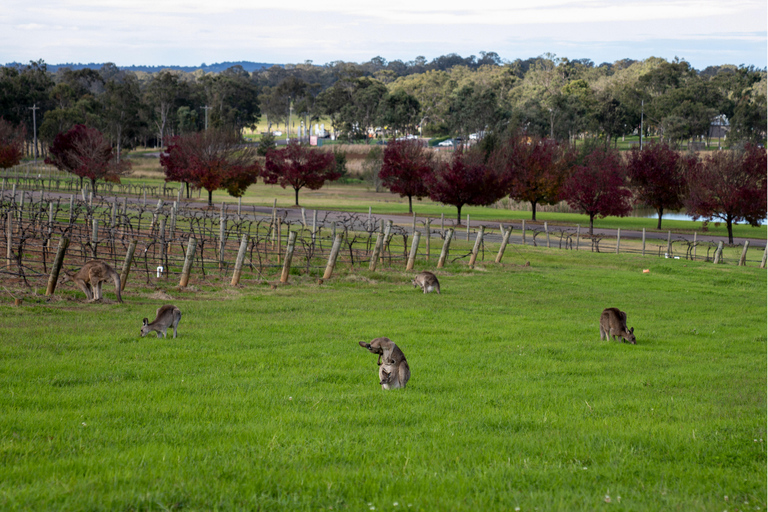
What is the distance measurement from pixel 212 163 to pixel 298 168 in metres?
9.07

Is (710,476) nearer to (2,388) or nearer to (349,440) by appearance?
(349,440)

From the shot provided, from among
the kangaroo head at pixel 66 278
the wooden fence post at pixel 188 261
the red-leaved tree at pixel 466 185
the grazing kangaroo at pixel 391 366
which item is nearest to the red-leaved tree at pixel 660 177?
the red-leaved tree at pixel 466 185

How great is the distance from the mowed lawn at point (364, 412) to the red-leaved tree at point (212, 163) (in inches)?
1683

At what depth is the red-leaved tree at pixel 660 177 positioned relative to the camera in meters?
59.8

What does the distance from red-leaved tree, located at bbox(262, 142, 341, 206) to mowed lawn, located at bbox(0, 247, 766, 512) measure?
48274 millimetres

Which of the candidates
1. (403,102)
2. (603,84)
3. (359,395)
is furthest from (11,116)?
(359,395)

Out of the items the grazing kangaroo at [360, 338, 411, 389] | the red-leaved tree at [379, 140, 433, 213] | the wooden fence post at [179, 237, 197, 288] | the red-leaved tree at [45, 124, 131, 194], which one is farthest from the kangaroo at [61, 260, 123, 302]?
the red-leaved tree at [45, 124, 131, 194]

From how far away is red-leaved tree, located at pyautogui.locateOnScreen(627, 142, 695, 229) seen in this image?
5975cm

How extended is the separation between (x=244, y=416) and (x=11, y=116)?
106443 mm

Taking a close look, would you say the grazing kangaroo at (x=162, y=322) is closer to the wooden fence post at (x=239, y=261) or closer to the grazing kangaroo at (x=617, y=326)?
the wooden fence post at (x=239, y=261)

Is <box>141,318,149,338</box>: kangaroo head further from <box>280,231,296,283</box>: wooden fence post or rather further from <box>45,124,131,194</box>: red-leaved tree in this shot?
<box>45,124,131,194</box>: red-leaved tree

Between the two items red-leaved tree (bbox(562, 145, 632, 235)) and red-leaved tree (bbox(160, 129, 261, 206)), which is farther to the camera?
red-leaved tree (bbox(160, 129, 261, 206))

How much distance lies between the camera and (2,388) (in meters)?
8.15

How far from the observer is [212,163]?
57.8 metres
